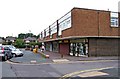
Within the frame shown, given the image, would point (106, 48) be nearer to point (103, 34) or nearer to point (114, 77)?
point (103, 34)

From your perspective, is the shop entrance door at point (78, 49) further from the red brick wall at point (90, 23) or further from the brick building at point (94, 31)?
the red brick wall at point (90, 23)

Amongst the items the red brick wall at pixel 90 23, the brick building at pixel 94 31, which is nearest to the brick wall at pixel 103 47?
the brick building at pixel 94 31

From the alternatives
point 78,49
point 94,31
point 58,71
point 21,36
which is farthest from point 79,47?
point 21,36

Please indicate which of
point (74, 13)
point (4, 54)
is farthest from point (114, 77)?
point (74, 13)

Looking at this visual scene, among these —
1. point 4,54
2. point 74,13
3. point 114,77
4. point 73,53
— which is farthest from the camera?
point 73,53

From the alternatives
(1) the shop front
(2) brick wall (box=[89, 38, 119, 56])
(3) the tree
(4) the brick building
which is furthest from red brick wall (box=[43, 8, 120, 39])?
(3) the tree

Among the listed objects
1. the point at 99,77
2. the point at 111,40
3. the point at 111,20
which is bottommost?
the point at 99,77

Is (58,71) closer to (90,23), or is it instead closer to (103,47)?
(90,23)

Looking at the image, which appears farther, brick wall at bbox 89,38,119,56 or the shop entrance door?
the shop entrance door

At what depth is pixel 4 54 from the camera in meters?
25.3

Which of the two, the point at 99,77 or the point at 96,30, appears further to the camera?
the point at 96,30

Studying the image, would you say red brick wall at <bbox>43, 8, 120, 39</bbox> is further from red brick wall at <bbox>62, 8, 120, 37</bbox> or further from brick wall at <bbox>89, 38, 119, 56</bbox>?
brick wall at <bbox>89, 38, 119, 56</bbox>

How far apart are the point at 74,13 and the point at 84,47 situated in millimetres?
4428

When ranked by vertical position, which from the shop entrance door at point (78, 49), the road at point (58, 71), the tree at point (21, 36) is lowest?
the road at point (58, 71)
